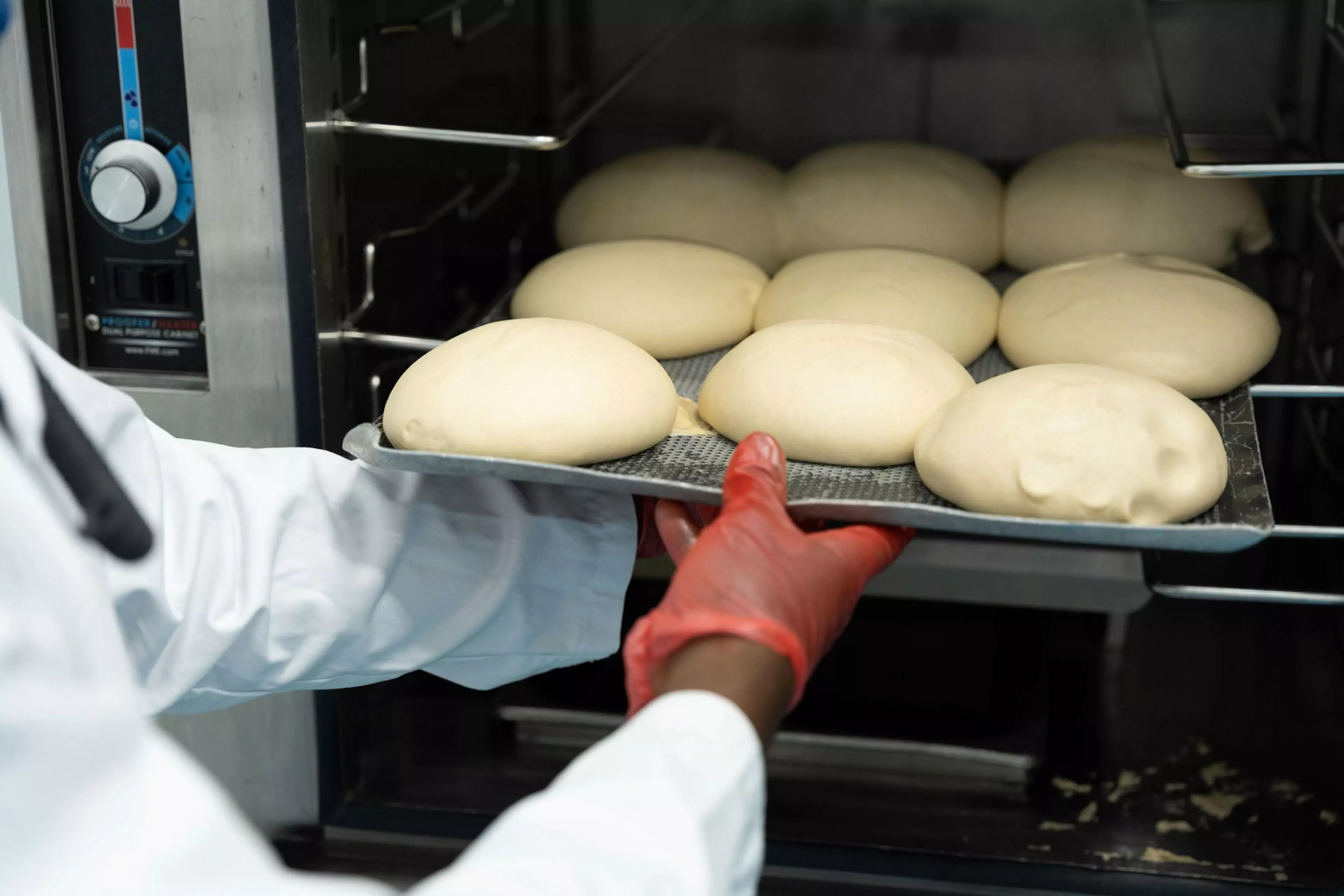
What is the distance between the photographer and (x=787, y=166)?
1775 mm

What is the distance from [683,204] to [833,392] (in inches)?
22.8

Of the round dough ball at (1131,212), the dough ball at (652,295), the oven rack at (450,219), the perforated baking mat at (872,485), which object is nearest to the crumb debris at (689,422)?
the perforated baking mat at (872,485)

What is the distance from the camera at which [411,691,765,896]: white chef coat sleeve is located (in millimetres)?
611

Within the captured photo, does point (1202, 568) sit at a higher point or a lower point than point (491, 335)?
lower

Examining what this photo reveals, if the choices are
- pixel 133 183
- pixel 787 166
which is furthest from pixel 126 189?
pixel 787 166

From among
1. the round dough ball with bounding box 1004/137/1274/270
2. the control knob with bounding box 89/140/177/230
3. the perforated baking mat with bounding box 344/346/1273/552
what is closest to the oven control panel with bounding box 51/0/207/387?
the control knob with bounding box 89/140/177/230

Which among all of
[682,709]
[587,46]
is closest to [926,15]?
[587,46]

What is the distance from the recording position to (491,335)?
41.6 inches

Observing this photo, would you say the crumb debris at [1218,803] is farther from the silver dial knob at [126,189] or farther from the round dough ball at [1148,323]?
the silver dial knob at [126,189]

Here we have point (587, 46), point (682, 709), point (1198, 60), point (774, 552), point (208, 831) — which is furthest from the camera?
point (587, 46)

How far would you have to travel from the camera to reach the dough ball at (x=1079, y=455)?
34.6 inches

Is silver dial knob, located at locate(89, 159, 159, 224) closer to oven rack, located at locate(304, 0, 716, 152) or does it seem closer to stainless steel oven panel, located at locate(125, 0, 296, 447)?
stainless steel oven panel, located at locate(125, 0, 296, 447)

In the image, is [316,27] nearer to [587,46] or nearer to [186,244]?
[186,244]

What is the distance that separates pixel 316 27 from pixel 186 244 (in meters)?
0.22
